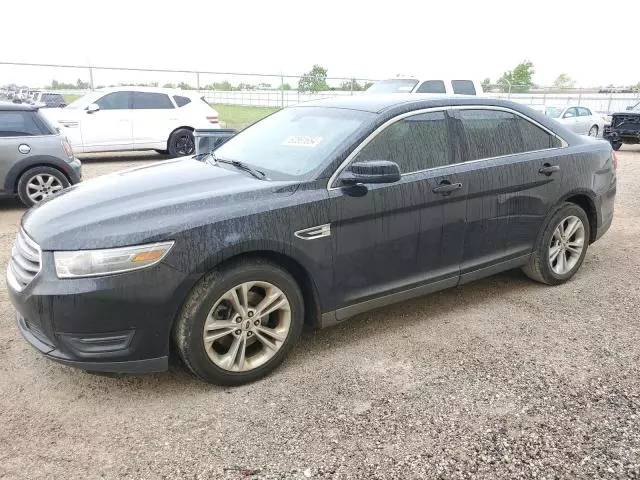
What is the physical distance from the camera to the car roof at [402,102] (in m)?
3.76

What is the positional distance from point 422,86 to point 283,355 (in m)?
10.6

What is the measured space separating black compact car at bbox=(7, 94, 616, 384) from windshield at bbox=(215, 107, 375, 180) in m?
0.01

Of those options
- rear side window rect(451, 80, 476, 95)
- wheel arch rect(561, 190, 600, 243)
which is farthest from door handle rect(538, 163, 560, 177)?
rear side window rect(451, 80, 476, 95)

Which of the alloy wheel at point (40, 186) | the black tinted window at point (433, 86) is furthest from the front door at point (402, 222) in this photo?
the black tinted window at point (433, 86)

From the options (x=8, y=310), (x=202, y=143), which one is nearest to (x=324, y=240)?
(x=8, y=310)

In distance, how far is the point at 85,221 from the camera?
2871 mm

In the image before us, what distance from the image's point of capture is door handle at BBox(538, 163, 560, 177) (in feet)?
14.0

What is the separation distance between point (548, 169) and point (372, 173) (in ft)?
6.03

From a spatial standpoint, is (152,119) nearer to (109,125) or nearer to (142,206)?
(109,125)

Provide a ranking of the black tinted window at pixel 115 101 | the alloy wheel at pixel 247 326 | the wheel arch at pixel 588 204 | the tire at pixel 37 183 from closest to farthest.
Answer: the alloy wheel at pixel 247 326 → the wheel arch at pixel 588 204 → the tire at pixel 37 183 → the black tinted window at pixel 115 101

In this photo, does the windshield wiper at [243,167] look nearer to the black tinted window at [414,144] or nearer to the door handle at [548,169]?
the black tinted window at [414,144]

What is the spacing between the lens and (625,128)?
15.6m

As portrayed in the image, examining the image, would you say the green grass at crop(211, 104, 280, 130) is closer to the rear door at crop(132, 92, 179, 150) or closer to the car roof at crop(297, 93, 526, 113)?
the rear door at crop(132, 92, 179, 150)

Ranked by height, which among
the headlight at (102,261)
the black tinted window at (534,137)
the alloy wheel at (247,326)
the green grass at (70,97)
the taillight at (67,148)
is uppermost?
the green grass at (70,97)
